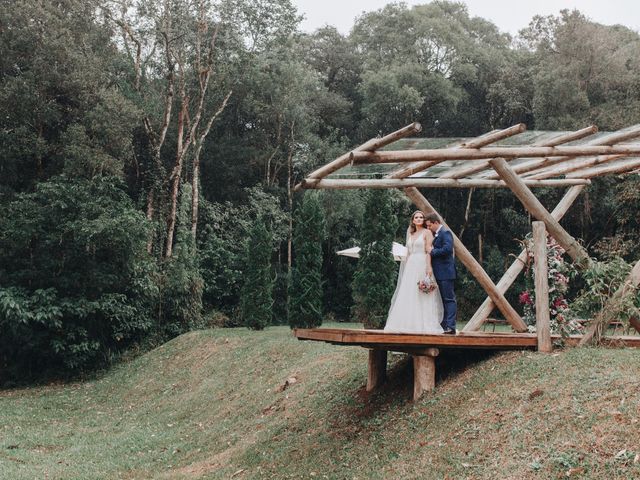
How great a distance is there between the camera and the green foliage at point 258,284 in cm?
2305

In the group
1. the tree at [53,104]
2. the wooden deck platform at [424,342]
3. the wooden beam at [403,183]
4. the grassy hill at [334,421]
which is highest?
the tree at [53,104]

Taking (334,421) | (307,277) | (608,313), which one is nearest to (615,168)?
(608,313)

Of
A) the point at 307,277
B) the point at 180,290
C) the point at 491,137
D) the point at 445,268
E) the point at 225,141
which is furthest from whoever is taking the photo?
the point at 225,141

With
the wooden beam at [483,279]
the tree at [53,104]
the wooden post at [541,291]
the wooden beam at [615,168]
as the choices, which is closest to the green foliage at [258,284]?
the tree at [53,104]

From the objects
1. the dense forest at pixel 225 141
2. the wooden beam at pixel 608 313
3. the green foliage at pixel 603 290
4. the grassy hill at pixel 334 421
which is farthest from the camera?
the dense forest at pixel 225 141

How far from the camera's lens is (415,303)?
978cm

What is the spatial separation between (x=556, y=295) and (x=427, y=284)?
2.11m

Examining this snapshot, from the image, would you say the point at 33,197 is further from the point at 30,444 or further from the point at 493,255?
the point at 493,255

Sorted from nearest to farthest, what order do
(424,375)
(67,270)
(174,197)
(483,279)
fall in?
(424,375) < (483,279) < (67,270) < (174,197)

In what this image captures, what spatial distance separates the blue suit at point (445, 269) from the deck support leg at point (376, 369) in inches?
45.5

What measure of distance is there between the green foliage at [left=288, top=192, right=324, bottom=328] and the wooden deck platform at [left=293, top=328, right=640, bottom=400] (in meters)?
12.8

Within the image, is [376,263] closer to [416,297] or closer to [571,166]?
[571,166]

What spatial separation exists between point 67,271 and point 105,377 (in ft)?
11.3

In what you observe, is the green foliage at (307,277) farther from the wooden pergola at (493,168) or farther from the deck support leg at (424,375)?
the deck support leg at (424,375)
